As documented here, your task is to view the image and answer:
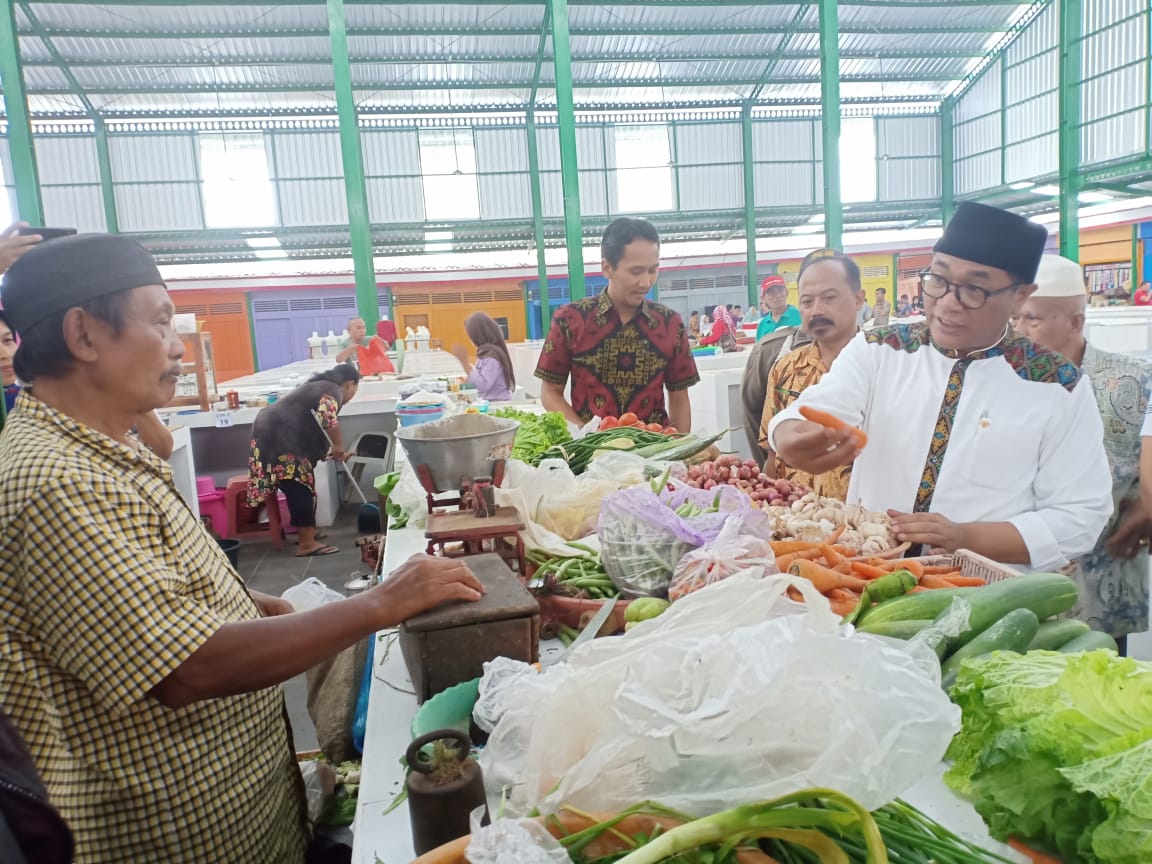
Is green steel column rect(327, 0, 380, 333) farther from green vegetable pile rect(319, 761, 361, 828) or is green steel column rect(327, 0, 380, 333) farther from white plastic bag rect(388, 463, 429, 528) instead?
green vegetable pile rect(319, 761, 361, 828)

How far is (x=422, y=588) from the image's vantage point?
149 centimetres

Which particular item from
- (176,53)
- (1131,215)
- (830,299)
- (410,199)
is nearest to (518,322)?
(410,199)

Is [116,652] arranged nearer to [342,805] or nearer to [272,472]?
[342,805]

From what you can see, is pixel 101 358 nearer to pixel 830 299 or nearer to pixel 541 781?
pixel 541 781

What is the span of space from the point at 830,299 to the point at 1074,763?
8.94 feet

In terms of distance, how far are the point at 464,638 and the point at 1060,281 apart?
2.77 m

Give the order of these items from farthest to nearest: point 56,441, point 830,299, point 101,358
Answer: point 830,299, point 101,358, point 56,441

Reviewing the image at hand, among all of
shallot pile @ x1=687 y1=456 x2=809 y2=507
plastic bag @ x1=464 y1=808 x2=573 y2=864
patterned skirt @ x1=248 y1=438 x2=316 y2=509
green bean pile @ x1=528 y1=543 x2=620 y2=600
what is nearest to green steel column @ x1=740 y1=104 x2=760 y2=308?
patterned skirt @ x1=248 y1=438 x2=316 y2=509

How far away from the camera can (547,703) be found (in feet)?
3.68

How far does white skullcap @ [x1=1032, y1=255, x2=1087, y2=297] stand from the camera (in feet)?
9.84

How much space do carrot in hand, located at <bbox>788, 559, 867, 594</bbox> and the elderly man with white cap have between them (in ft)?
4.74

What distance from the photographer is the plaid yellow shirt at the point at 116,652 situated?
1222 millimetres

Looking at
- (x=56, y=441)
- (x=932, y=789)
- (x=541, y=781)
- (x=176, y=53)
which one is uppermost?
(x=176, y=53)

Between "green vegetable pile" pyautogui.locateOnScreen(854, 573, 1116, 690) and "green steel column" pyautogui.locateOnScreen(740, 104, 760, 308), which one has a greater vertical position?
"green steel column" pyautogui.locateOnScreen(740, 104, 760, 308)
